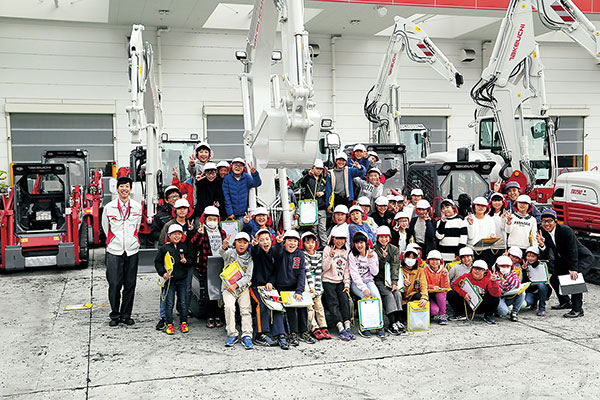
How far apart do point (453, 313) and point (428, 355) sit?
6.09 ft

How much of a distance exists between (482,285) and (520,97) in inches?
274

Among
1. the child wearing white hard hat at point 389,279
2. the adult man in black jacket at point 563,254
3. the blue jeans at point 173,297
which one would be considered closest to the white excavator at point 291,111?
the child wearing white hard hat at point 389,279

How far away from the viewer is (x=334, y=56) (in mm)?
20609

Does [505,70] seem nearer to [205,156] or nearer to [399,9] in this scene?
[399,9]

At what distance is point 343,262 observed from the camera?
730cm

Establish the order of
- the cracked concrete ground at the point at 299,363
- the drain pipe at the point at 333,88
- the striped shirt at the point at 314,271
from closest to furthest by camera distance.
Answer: the cracked concrete ground at the point at 299,363
the striped shirt at the point at 314,271
the drain pipe at the point at 333,88

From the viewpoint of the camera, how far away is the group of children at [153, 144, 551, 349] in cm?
691

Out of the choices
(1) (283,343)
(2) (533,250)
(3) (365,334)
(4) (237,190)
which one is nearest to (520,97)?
(2) (533,250)

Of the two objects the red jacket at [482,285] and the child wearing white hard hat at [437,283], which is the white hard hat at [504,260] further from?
the child wearing white hard hat at [437,283]

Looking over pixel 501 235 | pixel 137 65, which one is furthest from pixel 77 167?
pixel 501 235

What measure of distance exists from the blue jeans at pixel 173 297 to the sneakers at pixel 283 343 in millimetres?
1334

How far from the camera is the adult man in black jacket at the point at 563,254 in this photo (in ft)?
26.1

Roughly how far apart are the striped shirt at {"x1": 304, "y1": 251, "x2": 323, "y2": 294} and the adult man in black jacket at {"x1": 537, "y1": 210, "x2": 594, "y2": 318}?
322 centimetres

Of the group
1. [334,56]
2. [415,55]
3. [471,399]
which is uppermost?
[334,56]
